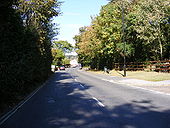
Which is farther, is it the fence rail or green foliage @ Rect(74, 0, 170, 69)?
green foliage @ Rect(74, 0, 170, 69)

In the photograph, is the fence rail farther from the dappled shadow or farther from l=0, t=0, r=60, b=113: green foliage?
the dappled shadow

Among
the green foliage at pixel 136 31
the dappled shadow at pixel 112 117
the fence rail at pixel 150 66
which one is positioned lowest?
the dappled shadow at pixel 112 117

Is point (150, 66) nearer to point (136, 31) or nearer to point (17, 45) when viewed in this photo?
point (136, 31)

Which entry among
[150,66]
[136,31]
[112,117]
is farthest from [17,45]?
[136,31]

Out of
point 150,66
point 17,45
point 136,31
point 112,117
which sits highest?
point 136,31

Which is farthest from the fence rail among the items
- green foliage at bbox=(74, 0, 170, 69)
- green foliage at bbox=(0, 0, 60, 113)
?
green foliage at bbox=(0, 0, 60, 113)

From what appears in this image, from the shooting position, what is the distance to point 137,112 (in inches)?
285

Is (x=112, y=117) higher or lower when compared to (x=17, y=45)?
lower

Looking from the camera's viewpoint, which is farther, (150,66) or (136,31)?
(136,31)

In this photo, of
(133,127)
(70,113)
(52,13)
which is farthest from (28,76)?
(52,13)

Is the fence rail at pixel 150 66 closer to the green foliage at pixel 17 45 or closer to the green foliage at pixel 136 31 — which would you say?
the green foliage at pixel 136 31

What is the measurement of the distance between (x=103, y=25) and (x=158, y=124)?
1414 inches

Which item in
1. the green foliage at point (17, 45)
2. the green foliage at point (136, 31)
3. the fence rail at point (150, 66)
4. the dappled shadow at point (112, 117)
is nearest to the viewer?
the dappled shadow at point (112, 117)


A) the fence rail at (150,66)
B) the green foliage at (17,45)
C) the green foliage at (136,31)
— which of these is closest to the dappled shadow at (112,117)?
the green foliage at (17,45)
